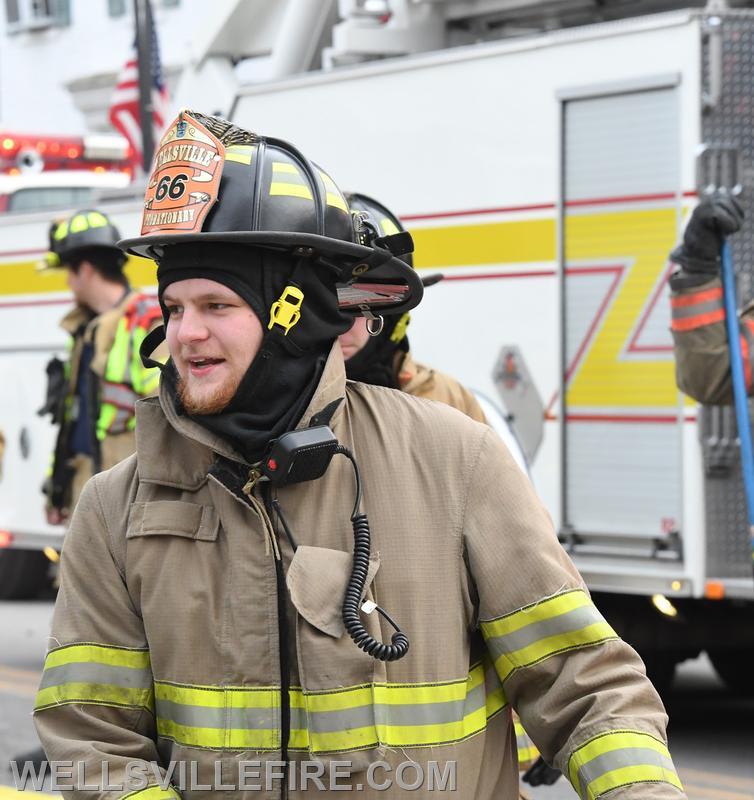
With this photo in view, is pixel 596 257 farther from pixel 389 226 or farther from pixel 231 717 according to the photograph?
pixel 231 717

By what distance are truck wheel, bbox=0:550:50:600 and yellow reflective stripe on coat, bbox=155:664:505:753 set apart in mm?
9800

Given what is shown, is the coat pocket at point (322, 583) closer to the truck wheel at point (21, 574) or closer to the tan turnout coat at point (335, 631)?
A: the tan turnout coat at point (335, 631)

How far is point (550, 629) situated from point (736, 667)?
6.27m

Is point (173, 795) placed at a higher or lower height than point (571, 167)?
lower

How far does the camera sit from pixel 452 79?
7586 millimetres

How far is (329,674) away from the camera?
239cm

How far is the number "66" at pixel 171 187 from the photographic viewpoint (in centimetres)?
253

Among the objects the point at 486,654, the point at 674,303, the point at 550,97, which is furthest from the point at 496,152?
the point at 486,654

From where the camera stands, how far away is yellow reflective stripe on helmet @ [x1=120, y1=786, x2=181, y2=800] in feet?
7.98

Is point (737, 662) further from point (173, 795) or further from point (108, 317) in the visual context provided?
point (173, 795)

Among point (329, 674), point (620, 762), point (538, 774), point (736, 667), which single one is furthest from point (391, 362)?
point (736, 667)

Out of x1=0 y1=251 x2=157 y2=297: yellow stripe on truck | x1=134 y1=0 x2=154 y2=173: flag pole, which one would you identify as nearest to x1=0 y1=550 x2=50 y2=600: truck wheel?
x1=0 y1=251 x2=157 y2=297: yellow stripe on truck

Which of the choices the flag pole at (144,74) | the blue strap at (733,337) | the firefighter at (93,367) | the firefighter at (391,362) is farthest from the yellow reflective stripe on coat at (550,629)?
the flag pole at (144,74)

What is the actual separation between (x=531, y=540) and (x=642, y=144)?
15.5 ft
